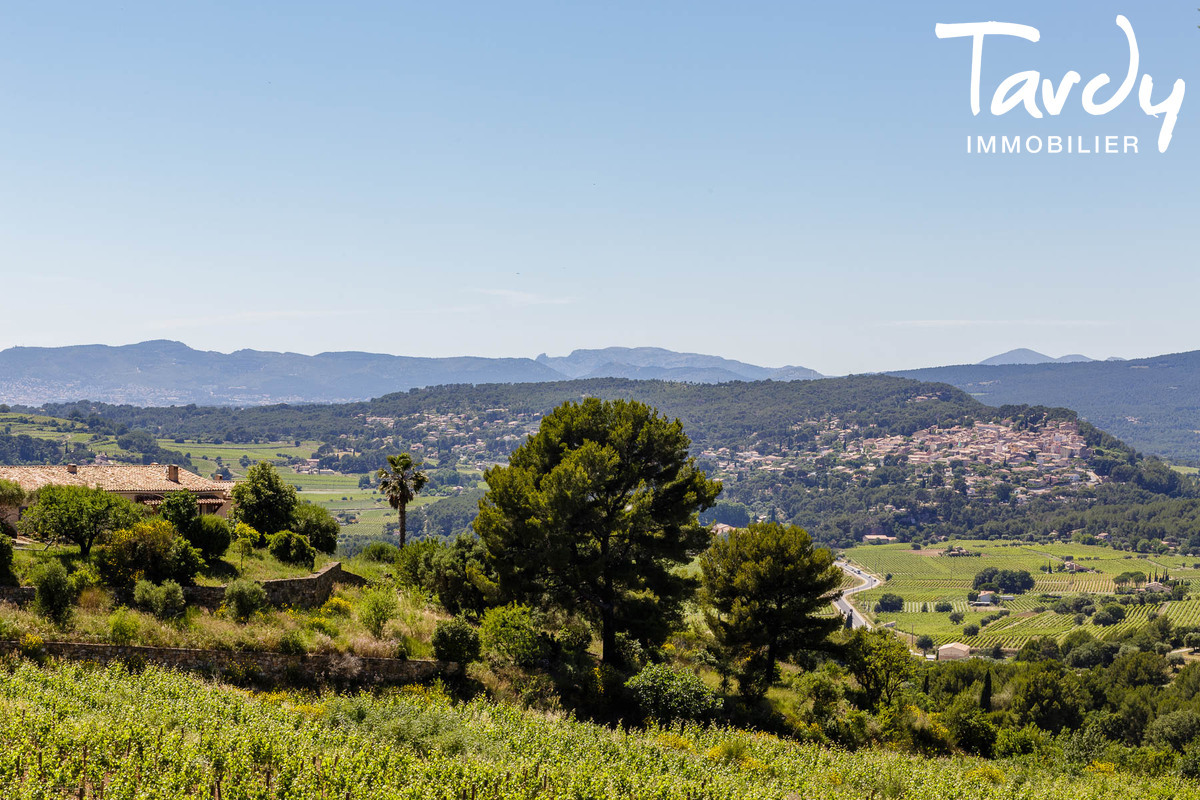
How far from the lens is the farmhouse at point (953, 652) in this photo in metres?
106

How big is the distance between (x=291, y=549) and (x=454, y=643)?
36.7ft

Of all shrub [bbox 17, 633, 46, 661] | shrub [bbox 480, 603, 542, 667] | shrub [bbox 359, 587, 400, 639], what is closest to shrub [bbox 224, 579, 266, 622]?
shrub [bbox 359, 587, 400, 639]

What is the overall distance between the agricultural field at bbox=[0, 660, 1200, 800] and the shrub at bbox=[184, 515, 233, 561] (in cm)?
750

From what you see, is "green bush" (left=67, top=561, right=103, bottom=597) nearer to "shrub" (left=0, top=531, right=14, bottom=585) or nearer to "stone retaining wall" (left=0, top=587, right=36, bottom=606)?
"stone retaining wall" (left=0, top=587, right=36, bottom=606)

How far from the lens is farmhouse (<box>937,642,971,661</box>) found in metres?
106

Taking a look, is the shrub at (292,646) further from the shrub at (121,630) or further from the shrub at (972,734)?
the shrub at (972,734)

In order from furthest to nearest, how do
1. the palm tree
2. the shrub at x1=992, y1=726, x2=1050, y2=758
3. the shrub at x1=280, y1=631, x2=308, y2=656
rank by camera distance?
the palm tree
the shrub at x1=992, y1=726, x2=1050, y2=758
the shrub at x1=280, y1=631, x2=308, y2=656

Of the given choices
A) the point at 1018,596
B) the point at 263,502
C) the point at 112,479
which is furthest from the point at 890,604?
the point at 112,479

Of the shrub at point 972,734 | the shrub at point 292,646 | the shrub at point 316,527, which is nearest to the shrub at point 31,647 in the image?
the shrub at point 292,646

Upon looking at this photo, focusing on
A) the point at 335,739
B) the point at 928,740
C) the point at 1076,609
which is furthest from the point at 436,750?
the point at 1076,609

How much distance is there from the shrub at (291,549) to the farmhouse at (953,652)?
95.6 m

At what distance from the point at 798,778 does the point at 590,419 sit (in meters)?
15.3

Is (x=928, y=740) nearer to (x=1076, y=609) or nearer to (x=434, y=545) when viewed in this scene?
(x=434, y=545)

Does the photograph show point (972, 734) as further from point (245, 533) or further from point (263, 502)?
point (263, 502)
